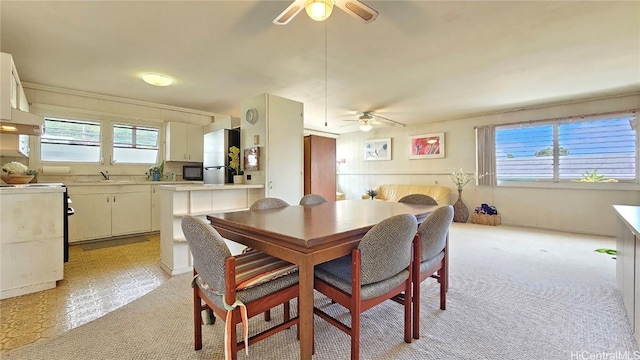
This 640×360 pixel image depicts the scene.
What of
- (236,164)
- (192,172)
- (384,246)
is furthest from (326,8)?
(192,172)

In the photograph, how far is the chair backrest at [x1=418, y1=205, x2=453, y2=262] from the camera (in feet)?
5.74

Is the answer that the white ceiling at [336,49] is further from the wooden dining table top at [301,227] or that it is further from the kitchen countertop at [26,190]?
the wooden dining table top at [301,227]

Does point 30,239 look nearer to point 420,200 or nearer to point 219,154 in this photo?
point 219,154

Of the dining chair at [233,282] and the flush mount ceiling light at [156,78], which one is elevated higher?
the flush mount ceiling light at [156,78]

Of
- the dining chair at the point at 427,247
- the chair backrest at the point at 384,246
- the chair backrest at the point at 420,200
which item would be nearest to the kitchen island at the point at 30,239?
the chair backrest at the point at 384,246

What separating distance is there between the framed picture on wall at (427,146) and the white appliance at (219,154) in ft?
14.3

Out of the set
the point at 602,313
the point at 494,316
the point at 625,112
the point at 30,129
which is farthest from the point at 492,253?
the point at 30,129

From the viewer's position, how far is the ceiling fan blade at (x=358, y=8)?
67.4 inches

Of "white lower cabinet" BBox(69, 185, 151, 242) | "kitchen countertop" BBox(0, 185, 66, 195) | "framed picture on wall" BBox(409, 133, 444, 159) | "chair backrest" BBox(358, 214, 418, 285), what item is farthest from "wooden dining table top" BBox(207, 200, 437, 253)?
"framed picture on wall" BBox(409, 133, 444, 159)

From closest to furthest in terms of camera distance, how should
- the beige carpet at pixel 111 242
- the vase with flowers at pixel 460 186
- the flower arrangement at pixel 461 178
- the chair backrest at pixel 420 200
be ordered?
the chair backrest at pixel 420 200
the beige carpet at pixel 111 242
the vase with flowers at pixel 460 186
the flower arrangement at pixel 461 178

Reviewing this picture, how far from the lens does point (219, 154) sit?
14.9ft

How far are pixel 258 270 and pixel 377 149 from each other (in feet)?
21.4

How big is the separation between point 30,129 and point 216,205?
82.6 inches

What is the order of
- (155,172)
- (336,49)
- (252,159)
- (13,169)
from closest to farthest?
(336,49)
(13,169)
(252,159)
(155,172)
